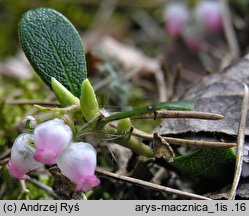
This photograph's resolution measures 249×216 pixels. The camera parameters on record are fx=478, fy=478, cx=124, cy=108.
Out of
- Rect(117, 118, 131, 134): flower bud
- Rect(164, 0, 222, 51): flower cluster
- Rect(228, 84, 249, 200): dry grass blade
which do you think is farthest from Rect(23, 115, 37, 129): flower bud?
Rect(164, 0, 222, 51): flower cluster

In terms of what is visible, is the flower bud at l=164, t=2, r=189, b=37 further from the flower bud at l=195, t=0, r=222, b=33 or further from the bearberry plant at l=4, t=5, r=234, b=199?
the bearberry plant at l=4, t=5, r=234, b=199

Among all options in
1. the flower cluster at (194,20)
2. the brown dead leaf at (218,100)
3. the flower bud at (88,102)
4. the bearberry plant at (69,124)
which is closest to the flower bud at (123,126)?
the bearberry plant at (69,124)

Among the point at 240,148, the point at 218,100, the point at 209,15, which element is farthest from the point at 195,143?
the point at 209,15

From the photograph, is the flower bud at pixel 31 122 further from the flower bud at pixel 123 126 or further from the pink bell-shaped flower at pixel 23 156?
the flower bud at pixel 123 126

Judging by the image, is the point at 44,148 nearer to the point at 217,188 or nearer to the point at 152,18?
the point at 217,188

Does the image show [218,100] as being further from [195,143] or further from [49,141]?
[49,141]
